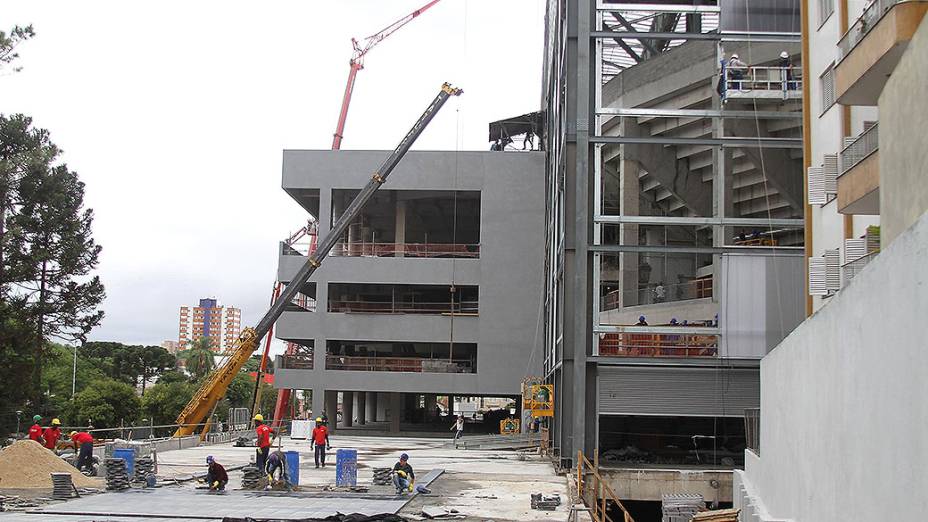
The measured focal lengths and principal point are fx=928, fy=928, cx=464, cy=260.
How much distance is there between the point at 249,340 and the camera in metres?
42.4

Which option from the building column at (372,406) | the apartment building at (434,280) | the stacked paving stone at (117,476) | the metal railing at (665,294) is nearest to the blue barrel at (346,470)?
the stacked paving stone at (117,476)

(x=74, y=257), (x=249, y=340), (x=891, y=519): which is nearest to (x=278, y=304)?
(x=249, y=340)

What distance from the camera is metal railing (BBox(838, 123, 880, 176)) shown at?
16.3 metres

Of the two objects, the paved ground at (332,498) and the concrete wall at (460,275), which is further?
the concrete wall at (460,275)

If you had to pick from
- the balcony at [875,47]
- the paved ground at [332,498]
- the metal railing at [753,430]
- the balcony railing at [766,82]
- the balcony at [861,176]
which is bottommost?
the paved ground at [332,498]

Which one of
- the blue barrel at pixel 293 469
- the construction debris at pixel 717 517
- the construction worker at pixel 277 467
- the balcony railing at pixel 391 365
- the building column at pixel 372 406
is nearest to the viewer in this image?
the construction debris at pixel 717 517

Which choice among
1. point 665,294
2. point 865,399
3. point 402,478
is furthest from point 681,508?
point 665,294

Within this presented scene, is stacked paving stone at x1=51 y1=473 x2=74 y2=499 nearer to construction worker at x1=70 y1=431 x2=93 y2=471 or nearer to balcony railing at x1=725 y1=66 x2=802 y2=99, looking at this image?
construction worker at x1=70 y1=431 x2=93 y2=471

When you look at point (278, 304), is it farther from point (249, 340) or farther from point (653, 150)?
point (653, 150)

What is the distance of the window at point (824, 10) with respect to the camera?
883 inches

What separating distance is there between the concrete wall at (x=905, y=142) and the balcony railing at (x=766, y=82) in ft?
68.1

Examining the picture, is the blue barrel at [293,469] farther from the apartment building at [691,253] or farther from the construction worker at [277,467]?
the apartment building at [691,253]

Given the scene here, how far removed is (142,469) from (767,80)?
2257cm

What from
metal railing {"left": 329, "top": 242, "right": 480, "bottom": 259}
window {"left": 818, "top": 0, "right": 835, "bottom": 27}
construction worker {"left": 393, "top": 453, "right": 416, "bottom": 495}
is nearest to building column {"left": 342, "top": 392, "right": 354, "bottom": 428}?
metal railing {"left": 329, "top": 242, "right": 480, "bottom": 259}
